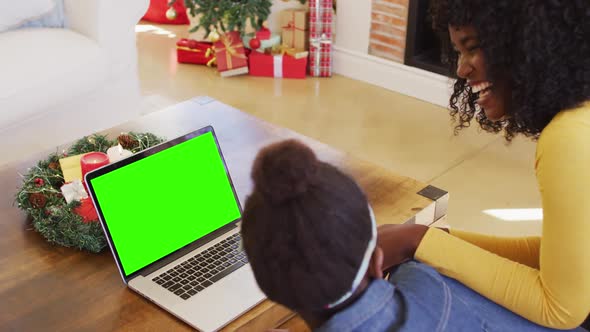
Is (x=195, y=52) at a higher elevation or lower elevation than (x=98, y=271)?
lower

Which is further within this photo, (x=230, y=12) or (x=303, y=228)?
(x=230, y=12)

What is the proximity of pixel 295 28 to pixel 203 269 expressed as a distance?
2.18 meters

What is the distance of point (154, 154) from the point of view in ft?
4.18

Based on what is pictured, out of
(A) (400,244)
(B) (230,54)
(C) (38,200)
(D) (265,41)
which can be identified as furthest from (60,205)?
(D) (265,41)

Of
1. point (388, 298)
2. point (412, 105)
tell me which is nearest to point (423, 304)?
point (388, 298)

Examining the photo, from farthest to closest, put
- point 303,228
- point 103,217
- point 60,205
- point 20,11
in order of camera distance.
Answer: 1. point 20,11
2. point 60,205
3. point 103,217
4. point 303,228

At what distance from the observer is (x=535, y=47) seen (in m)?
0.98

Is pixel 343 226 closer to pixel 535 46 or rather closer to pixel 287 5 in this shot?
pixel 535 46

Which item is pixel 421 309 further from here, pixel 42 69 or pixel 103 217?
pixel 42 69

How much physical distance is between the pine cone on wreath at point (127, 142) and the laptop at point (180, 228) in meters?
0.27

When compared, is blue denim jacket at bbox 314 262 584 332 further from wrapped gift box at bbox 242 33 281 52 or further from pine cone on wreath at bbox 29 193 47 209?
wrapped gift box at bbox 242 33 281 52

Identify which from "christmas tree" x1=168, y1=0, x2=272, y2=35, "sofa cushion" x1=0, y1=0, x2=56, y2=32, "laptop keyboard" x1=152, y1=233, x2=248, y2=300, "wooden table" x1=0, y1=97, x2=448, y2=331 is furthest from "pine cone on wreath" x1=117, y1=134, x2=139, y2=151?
"christmas tree" x1=168, y1=0, x2=272, y2=35

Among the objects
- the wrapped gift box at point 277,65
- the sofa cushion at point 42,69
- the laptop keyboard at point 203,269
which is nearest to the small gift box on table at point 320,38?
the wrapped gift box at point 277,65

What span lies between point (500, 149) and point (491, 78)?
1589 millimetres
